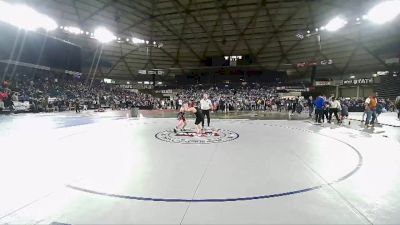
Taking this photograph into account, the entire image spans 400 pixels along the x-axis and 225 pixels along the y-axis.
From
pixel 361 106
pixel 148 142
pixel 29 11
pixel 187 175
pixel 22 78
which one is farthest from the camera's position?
pixel 22 78

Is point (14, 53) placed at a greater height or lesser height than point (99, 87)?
greater

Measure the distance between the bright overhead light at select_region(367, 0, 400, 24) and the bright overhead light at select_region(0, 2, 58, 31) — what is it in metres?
33.4

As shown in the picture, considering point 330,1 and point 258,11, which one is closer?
point 330,1

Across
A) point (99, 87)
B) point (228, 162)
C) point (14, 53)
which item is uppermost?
point (14, 53)

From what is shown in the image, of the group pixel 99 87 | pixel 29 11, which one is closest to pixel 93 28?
pixel 29 11

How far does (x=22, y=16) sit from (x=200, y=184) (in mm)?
29656

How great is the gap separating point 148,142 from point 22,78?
1125 inches

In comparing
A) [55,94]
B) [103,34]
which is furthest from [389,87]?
[55,94]

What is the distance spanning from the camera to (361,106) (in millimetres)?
27125

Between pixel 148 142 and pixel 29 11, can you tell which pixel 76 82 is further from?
pixel 148 142

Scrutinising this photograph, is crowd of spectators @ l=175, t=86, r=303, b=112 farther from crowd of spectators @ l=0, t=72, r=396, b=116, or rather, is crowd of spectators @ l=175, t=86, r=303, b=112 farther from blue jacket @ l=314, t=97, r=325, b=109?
blue jacket @ l=314, t=97, r=325, b=109

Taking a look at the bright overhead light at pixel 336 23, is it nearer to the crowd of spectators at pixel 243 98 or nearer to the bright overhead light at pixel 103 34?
the crowd of spectators at pixel 243 98

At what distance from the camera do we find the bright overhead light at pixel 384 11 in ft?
76.7

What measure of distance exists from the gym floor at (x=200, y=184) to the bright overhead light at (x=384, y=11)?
22.9 metres
